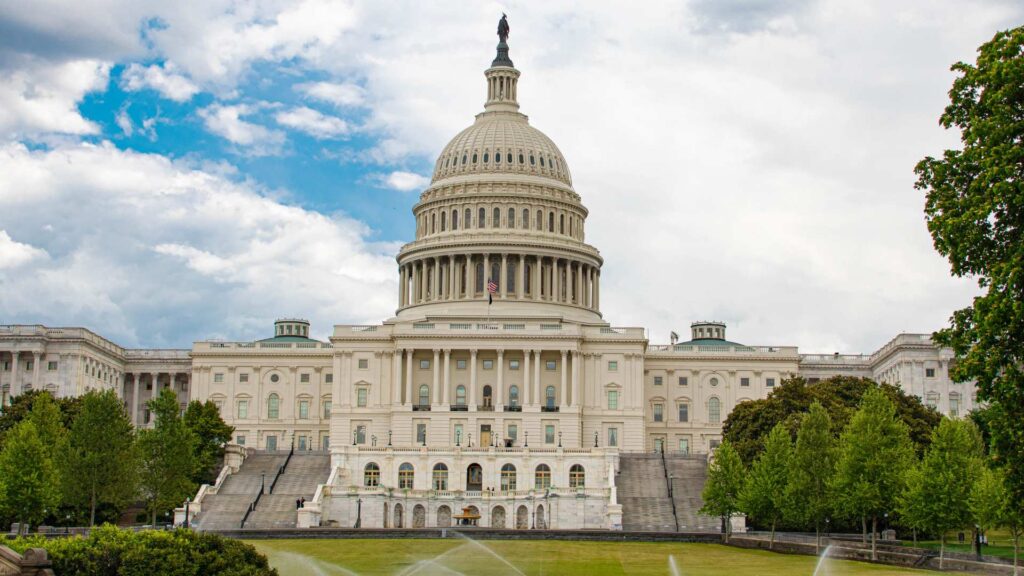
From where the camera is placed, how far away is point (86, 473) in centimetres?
8631

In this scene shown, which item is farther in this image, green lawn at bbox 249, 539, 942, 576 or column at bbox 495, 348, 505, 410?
column at bbox 495, 348, 505, 410

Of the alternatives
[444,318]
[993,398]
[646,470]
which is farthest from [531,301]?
[993,398]

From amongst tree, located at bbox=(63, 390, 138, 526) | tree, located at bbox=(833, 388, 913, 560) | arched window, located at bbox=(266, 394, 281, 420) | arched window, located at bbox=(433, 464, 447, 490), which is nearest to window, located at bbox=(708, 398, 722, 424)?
arched window, located at bbox=(433, 464, 447, 490)

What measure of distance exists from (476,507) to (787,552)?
34485 millimetres

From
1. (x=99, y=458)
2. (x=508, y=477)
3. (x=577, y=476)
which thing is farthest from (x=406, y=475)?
(x=99, y=458)

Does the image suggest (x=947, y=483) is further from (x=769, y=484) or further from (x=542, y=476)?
(x=542, y=476)

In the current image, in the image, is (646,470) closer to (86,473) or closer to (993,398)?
(86,473)

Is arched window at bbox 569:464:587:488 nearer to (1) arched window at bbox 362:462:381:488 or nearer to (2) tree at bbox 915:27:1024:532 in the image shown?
(1) arched window at bbox 362:462:381:488

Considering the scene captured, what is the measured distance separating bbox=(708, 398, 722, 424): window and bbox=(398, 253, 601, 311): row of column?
17.3 m

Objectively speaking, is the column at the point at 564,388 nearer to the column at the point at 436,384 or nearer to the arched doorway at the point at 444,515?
the column at the point at 436,384

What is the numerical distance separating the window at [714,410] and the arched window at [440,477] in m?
39.8

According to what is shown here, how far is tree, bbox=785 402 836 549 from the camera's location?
7975 centimetres

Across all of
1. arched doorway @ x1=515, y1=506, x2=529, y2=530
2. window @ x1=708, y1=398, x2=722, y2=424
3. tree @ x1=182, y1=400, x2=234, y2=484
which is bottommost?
arched doorway @ x1=515, y1=506, x2=529, y2=530

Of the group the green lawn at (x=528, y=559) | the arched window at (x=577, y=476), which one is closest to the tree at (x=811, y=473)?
the green lawn at (x=528, y=559)
